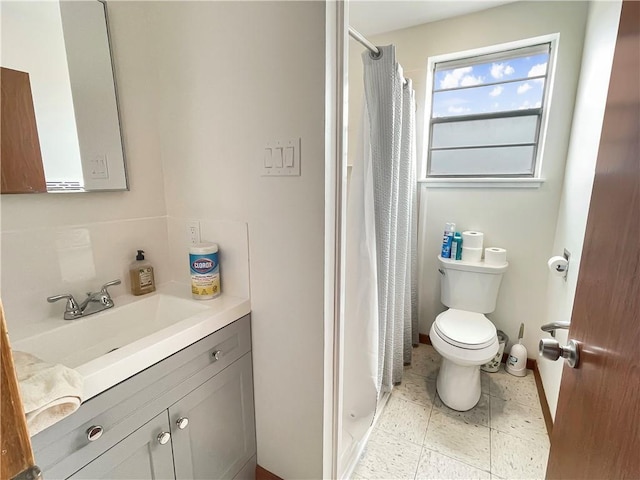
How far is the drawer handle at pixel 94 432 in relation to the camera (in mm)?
698

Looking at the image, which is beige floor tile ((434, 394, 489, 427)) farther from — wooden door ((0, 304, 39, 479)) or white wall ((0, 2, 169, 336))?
wooden door ((0, 304, 39, 479))

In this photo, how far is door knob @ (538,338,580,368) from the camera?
66 centimetres

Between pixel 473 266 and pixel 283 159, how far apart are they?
1.53 meters

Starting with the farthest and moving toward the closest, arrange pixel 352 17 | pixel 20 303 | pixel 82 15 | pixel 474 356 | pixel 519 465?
pixel 352 17 < pixel 474 356 < pixel 519 465 < pixel 82 15 < pixel 20 303

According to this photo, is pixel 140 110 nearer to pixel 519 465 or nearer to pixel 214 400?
pixel 214 400

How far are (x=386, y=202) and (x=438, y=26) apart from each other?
1.40 metres

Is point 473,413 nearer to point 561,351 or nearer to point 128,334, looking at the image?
point 561,351

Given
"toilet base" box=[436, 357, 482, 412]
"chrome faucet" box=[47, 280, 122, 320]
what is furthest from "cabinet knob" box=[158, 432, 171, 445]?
"toilet base" box=[436, 357, 482, 412]

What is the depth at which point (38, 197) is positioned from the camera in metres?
0.90

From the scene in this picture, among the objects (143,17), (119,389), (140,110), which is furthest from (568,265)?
(143,17)

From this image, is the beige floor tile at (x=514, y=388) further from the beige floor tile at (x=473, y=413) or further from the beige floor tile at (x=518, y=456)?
the beige floor tile at (x=518, y=456)

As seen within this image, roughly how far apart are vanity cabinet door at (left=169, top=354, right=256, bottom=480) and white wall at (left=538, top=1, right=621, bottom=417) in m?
1.42

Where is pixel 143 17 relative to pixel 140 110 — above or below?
above

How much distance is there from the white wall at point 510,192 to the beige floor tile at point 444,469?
1.02m
